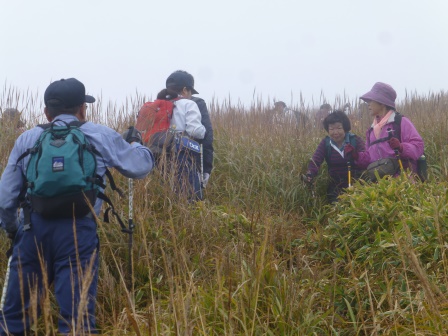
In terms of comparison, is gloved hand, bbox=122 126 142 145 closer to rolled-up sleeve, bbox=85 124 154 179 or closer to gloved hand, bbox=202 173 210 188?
rolled-up sleeve, bbox=85 124 154 179

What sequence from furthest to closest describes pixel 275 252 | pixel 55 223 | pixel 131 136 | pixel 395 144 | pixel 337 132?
pixel 337 132, pixel 395 144, pixel 275 252, pixel 131 136, pixel 55 223

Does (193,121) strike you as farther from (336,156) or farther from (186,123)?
(336,156)

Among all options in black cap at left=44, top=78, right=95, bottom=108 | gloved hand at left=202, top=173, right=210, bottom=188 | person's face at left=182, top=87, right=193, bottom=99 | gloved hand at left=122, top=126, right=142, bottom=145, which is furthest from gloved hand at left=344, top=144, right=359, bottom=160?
black cap at left=44, top=78, right=95, bottom=108

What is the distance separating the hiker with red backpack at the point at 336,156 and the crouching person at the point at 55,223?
3151 millimetres

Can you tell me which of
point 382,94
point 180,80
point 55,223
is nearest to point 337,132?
point 382,94

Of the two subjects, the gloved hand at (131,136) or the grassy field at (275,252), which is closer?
the grassy field at (275,252)

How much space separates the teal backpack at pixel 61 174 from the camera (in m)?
3.23

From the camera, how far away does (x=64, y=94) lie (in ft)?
11.9

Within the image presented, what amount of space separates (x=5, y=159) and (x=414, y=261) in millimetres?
4194

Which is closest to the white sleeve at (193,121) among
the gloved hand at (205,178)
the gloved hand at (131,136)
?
the gloved hand at (205,178)

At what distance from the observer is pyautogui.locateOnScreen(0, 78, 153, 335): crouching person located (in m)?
3.34

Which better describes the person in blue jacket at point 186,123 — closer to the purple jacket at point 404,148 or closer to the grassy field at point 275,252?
the grassy field at point 275,252

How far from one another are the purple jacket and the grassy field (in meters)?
0.51

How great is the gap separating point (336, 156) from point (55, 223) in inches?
143
